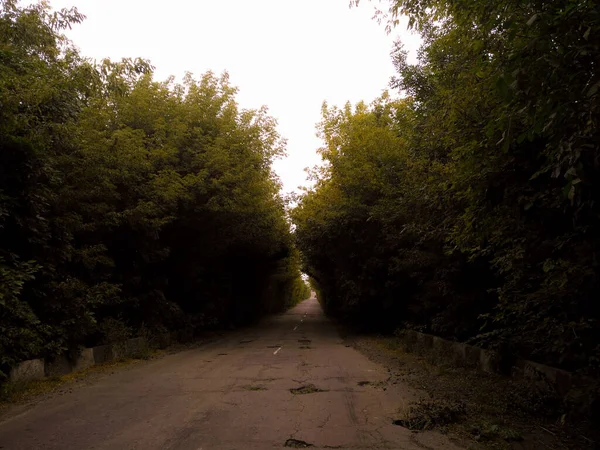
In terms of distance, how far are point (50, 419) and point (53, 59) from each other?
25.3 ft

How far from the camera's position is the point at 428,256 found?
12.0m

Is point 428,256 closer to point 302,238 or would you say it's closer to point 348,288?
point 348,288

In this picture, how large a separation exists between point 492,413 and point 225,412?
3.96m

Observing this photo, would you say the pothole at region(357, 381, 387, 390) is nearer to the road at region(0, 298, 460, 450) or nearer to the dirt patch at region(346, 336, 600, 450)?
the road at region(0, 298, 460, 450)

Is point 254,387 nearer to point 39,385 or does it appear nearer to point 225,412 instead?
point 225,412

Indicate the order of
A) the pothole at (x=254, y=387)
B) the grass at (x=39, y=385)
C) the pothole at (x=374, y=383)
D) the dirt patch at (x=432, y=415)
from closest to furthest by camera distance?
the dirt patch at (x=432, y=415) < the grass at (x=39, y=385) < the pothole at (x=254, y=387) < the pothole at (x=374, y=383)

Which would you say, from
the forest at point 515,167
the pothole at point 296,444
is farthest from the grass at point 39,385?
the forest at point 515,167

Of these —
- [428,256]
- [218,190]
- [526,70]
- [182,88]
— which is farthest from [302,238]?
[526,70]

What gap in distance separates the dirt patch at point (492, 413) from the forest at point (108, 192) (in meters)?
7.22

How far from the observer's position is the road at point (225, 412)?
5.03 m

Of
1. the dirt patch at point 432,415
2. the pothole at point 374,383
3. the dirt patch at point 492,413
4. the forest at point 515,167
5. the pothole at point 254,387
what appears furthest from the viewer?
the pothole at point 374,383

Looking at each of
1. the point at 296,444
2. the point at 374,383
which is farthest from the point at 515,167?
the point at 374,383

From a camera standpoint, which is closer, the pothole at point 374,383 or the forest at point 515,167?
the forest at point 515,167

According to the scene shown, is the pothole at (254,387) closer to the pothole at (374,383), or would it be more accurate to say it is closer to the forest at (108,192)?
the pothole at (374,383)
